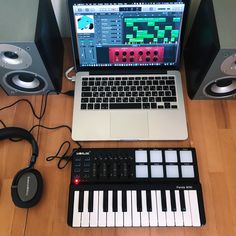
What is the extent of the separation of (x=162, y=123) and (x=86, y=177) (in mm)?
267

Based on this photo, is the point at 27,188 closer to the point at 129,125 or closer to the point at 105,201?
the point at 105,201

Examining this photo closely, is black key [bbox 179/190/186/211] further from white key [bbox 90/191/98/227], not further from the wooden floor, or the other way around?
white key [bbox 90/191/98/227]

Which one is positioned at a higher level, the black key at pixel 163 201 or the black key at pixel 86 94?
the black key at pixel 86 94

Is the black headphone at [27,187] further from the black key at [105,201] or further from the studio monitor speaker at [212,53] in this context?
the studio monitor speaker at [212,53]

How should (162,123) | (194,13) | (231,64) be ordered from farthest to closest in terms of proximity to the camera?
(194,13) → (162,123) → (231,64)

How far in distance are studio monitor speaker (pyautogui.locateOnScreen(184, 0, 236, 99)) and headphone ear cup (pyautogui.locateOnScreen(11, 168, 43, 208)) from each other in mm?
520

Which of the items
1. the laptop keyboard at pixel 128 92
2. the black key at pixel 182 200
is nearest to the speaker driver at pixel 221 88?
the laptop keyboard at pixel 128 92

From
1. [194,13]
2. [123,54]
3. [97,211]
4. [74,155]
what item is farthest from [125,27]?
[97,211]

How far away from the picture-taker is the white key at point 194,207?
0.73 m

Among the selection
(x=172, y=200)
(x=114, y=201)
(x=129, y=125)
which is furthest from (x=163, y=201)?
(x=129, y=125)

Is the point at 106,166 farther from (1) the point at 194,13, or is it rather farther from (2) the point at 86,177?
(1) the point at 194,13

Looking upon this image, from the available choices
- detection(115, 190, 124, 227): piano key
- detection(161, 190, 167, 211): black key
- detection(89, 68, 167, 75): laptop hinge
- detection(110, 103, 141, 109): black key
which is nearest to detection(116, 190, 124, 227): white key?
detection(115, 190, 124, 227): piano key

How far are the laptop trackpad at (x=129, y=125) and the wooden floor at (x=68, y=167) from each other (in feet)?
0.09

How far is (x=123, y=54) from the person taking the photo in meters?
0.88
